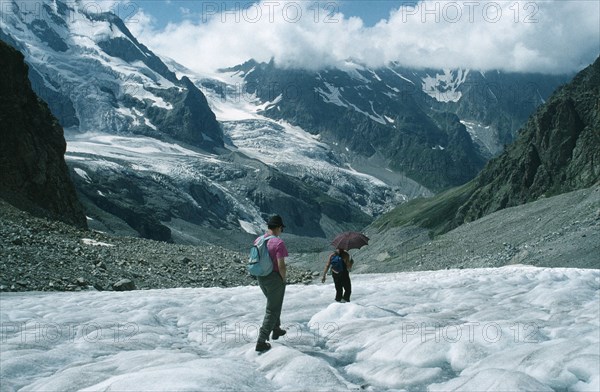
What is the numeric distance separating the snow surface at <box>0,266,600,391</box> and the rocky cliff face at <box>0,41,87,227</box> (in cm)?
4303

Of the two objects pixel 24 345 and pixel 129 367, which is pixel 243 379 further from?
pixel 24 345

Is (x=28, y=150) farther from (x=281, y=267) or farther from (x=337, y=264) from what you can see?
(x=281, y=267)

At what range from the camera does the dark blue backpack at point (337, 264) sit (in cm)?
1784

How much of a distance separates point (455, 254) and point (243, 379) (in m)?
53.8

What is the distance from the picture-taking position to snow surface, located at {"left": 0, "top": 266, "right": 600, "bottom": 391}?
30.2 feet

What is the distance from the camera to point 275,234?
460 inches

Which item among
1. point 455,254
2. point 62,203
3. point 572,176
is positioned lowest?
point 455,254

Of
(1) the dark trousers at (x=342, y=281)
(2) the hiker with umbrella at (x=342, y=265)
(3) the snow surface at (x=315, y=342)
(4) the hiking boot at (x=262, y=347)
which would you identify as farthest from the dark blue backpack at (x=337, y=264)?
(4) the hiking boot at (x=262, y=347)

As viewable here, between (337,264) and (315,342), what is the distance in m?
5.33

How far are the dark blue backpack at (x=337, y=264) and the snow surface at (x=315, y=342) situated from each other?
1324mm

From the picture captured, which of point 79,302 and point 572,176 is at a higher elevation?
point 572,176

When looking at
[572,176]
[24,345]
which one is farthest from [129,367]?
[572,176]

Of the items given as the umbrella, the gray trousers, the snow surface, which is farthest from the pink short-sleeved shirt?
the umbrella

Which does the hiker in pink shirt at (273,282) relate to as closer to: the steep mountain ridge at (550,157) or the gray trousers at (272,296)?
the gray trousers at (272,296)
